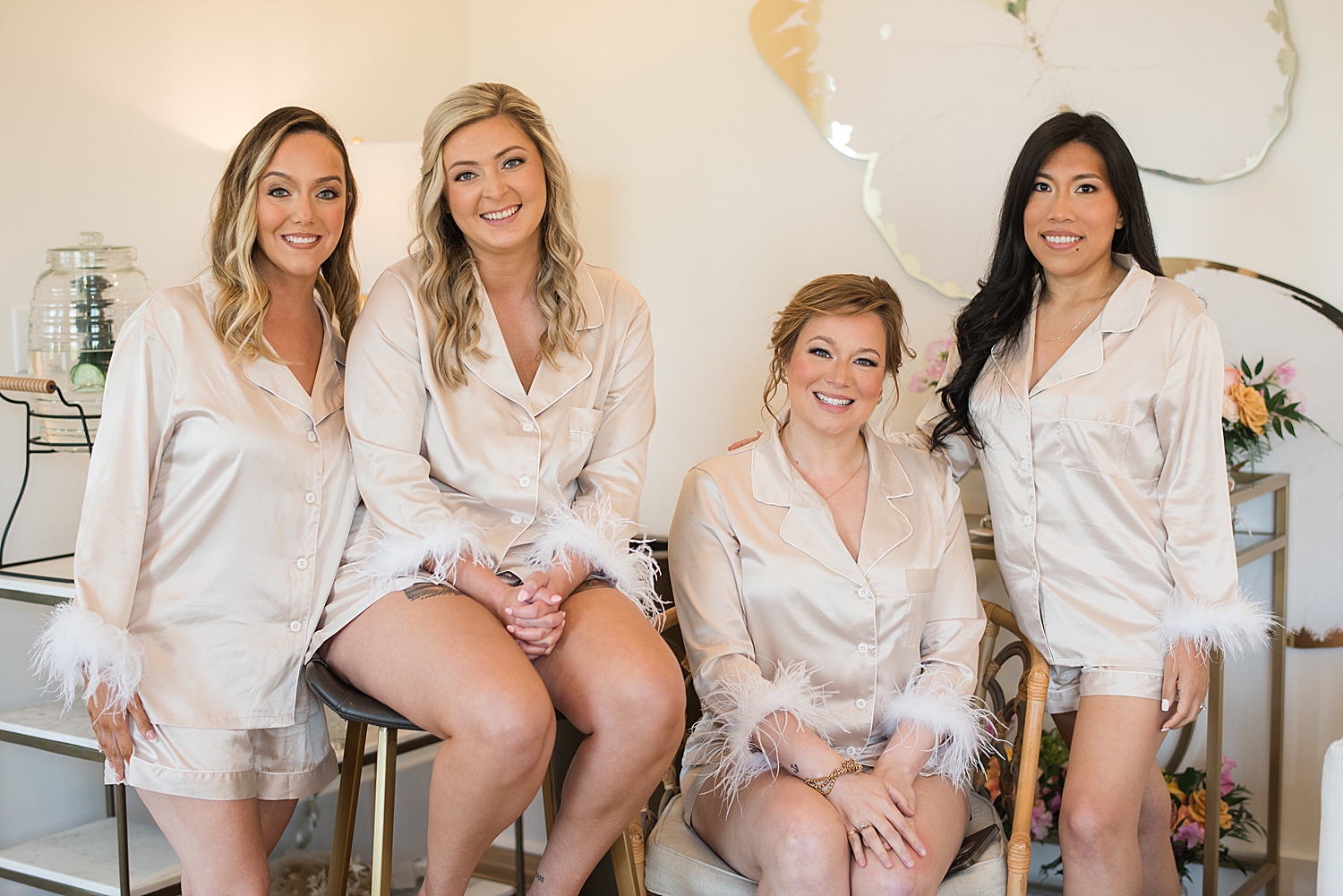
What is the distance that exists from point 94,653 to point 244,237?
0.69m

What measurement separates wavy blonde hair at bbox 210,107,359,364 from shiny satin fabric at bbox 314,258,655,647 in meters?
0.17

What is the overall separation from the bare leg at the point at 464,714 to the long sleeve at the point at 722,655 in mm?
304

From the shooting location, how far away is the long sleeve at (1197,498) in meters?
1.95

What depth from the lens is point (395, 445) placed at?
74.7 inches

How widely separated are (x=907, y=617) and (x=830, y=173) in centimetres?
146

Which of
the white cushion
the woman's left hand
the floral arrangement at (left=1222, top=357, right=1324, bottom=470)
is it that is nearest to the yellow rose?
the floral arrangement at (left=1222, top=357, right=1324, bottom=470)

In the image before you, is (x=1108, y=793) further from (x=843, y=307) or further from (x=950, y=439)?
(x=843, y=307)

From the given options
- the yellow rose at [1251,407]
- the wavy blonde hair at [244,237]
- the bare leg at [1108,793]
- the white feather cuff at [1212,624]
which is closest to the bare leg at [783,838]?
the bare leg at [1108,793]

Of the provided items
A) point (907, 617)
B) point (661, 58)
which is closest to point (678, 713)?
point (907, 617)

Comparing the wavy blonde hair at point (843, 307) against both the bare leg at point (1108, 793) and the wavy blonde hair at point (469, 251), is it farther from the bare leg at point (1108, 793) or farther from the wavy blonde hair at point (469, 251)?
the bare leg at point (1108, 793)

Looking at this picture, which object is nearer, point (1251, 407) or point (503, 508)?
point (503, 508)

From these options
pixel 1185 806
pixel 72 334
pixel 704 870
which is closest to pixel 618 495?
pixel 704 870

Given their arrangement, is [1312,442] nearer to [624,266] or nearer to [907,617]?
[907,617]

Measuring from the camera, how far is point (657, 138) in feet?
10.9
